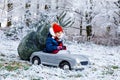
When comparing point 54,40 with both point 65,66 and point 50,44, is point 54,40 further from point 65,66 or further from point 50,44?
point 65,66

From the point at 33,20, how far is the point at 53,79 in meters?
13.1

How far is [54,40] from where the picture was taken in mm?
9672

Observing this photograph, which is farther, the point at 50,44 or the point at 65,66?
the point at 50,44

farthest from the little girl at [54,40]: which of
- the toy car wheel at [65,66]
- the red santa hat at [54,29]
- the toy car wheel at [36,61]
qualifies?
A: the toy car wheel at [65,66]

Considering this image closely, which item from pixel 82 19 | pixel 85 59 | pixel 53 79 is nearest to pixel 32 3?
pixel 82 19

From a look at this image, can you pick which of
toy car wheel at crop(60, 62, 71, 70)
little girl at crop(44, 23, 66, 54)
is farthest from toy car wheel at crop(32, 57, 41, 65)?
toy car wheel at crop(60, 62, 71, 70)

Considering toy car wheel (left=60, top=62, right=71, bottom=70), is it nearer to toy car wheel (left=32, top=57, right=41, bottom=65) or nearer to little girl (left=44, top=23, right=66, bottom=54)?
little girl (left=44, top=23, right=66, bottom=54)

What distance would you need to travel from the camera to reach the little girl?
31.2 ft

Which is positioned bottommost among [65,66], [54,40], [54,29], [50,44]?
[65,66]

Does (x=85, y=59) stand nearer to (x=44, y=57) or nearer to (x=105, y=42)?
(x=44, y=57)

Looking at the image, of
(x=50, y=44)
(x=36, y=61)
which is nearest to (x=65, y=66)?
(x=50, y=44)

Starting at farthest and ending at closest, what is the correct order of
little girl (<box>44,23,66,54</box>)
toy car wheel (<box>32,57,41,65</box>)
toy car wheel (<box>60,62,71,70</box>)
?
toy car wheel (<box>32,57,41,65</box>) → little girl (<box>44,23,66,54</box>) → toy car wheel (<box>60,62,71,70</box>)

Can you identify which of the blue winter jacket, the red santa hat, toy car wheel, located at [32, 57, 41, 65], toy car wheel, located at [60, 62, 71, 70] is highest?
the red santa hat

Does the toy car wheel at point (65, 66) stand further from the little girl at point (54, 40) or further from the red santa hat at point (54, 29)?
the red santa hat at point (54, 29)
